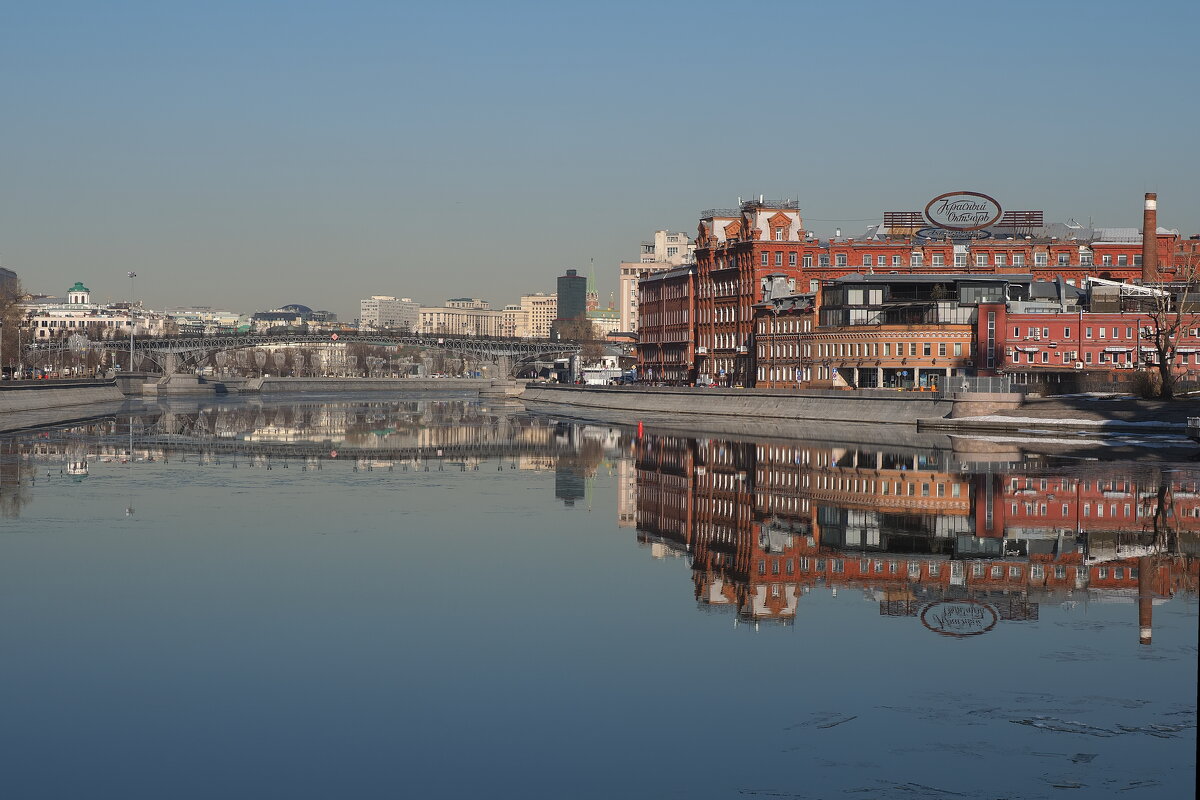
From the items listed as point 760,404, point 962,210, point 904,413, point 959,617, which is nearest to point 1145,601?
point 959,617

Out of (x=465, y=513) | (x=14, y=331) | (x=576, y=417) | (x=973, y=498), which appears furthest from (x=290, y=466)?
(x=14, y=331)

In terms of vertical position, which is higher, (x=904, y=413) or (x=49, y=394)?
(x=49, y=394)

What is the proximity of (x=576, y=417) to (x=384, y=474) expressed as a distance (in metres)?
74.8

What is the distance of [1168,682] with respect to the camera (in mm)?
25297

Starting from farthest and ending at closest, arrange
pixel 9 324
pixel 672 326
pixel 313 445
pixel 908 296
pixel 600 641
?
1. pixel 9 324
2. pixel 672 326
3. pixel 908 296
4. pixel 313 445
5. pixel 600 641

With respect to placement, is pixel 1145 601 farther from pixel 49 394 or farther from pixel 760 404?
pixel 49 394

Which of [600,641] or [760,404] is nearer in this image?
[600,641]

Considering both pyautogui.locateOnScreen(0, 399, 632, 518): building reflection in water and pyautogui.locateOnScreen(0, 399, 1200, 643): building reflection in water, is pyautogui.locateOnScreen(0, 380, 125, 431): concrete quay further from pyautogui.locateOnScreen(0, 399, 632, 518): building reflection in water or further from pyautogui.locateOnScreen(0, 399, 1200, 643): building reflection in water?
pyautogui.locateOnScreen(0, 399, 1200, 643): building reflection in water

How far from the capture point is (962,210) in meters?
150

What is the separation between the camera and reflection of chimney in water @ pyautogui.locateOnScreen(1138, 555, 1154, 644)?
2964cm

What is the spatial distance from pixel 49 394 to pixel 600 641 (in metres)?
130

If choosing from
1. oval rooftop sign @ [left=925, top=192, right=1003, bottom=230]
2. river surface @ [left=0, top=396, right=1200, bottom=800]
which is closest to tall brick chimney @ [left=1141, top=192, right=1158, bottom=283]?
oval rooftop sign @ [left=925, top=192, right=1003, bottom=230]

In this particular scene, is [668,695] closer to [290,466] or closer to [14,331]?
[290,466]

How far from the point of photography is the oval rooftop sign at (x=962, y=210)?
149 metres
